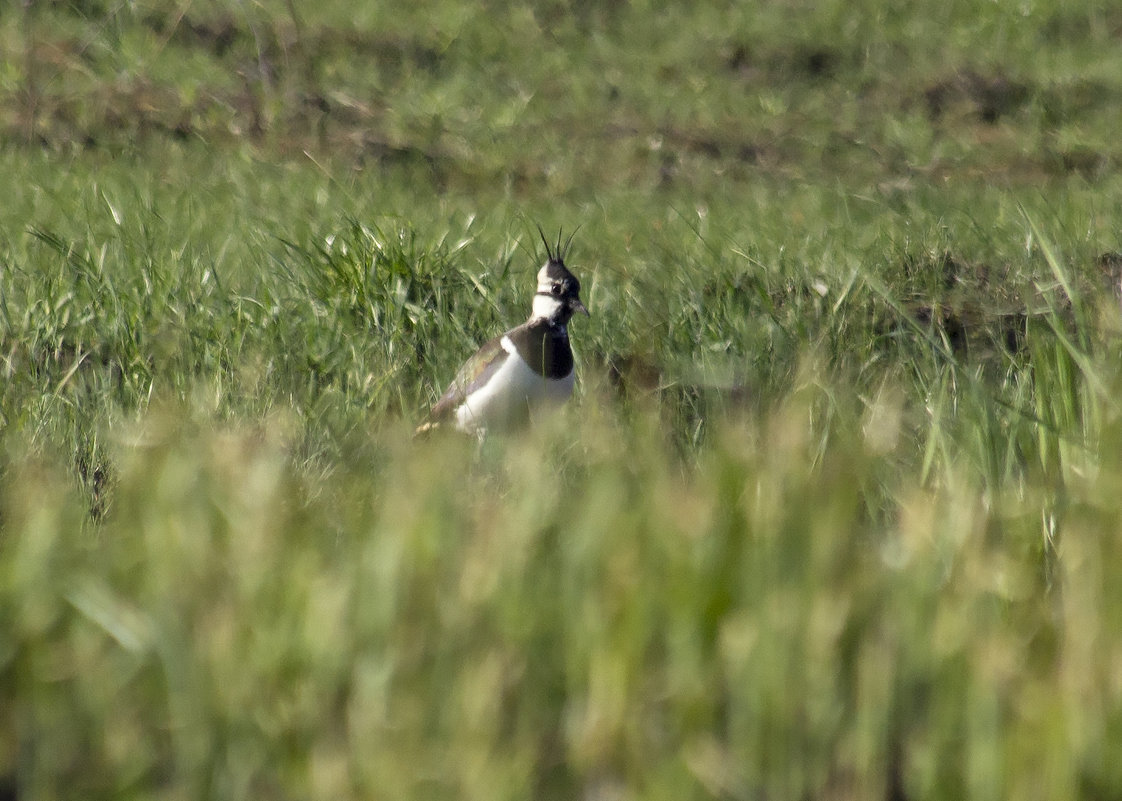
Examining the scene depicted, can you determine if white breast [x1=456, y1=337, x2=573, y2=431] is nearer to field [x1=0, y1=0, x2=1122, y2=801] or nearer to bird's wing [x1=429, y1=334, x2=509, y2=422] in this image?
bird's wing [x1=429, y1=334, x2=509, y2=422]

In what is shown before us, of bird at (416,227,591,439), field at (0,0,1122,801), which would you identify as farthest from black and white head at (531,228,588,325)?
field at (0,0,1122,801)

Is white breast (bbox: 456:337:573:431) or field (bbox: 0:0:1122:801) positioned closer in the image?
field (bbox: 0:0:1122:801)

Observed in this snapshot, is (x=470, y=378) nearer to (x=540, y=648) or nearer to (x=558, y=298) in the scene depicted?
(x=558, y=298)

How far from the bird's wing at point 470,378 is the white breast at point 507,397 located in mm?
26

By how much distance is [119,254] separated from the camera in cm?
614

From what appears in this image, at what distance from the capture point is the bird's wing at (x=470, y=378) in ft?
15.8

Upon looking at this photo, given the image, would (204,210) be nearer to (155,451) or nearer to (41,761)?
(155,451)

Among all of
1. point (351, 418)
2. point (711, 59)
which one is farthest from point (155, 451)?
point (711, 59)

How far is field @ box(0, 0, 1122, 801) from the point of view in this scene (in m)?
2.14

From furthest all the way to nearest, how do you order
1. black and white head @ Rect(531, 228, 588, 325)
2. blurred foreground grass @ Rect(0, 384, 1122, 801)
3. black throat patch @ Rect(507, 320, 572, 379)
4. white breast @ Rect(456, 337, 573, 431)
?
black and white head @ Rect(531, 228, 588, 325) → black throat patch @ Rect(507, 320, 572, 379) → white breast @ Rect(456, 337, 573, 431) → blurred foreground grass @ Rect(0, 384, 1122, 801)

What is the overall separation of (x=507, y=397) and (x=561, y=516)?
2141mm

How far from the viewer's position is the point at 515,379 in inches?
187

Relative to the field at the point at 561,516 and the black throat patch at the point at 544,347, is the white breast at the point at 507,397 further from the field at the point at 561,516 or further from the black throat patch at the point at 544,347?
the field at the point at 561,516

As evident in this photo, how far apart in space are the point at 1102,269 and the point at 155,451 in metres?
5.12
